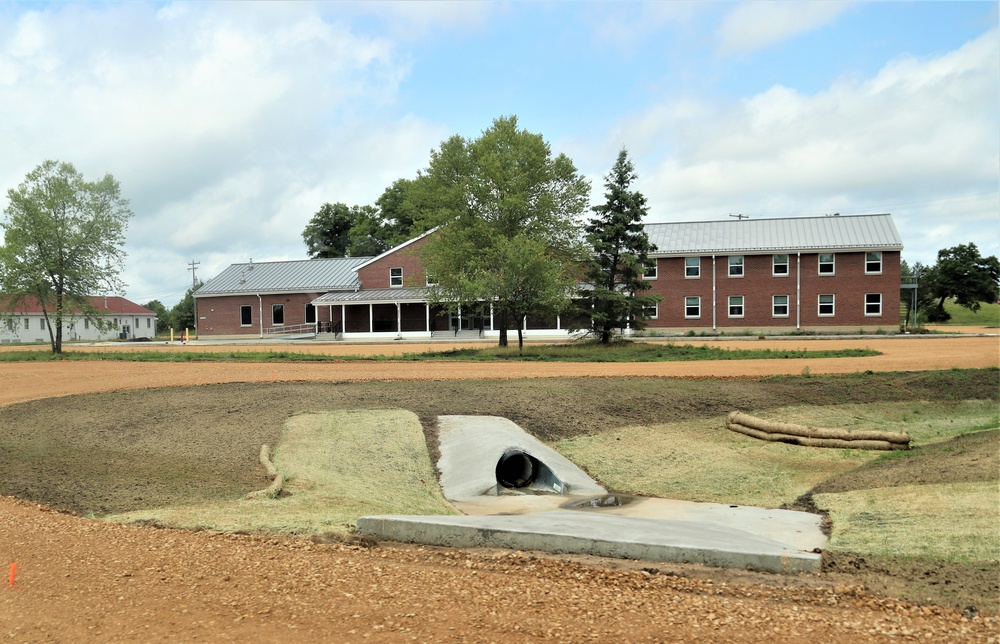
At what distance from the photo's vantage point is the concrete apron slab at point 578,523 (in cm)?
758

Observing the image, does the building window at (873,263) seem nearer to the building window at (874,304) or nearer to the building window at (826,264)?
the building window at (874,304)

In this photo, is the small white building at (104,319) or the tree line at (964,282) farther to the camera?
the small white building at (104,319)

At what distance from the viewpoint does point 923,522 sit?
28.8 ft

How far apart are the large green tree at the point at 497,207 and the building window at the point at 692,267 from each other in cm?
1540

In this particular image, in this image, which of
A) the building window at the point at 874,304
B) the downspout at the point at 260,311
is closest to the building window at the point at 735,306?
the building window at the point at 874,304

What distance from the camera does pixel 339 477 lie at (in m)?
11.7

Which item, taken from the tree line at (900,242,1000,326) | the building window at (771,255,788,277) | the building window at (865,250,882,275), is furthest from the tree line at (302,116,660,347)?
the tree line at (900,242,1000,326)

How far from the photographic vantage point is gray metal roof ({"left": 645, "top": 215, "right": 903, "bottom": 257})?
4962 cm

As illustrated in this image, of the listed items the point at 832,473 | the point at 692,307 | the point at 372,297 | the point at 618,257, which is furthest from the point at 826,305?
the point at 832,473

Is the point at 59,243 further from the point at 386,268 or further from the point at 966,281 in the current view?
the point at 966,281

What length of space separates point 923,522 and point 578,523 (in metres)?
3.85

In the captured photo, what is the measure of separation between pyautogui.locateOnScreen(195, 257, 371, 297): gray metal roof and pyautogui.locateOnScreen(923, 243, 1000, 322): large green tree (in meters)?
51.0

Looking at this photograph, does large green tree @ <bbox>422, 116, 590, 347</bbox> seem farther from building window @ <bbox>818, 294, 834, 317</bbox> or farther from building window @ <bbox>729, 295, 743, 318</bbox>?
building window @ <bbox>818, 294, 834, 317</bbox>

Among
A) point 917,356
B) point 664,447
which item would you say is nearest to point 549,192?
point 917,356
